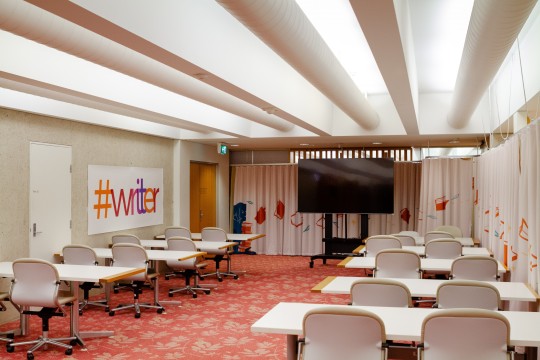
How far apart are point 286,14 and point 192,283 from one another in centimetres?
743

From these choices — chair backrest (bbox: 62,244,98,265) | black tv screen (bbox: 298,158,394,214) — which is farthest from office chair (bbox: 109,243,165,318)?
black tv screen (bbox: 298,158,394,214)

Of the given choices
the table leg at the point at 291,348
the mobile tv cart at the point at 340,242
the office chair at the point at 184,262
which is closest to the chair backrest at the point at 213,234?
the office chair at the point at 184,262

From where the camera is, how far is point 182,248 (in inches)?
359

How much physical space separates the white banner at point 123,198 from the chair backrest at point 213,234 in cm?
118

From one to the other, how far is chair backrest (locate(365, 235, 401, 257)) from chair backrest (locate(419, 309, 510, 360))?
16.8ft

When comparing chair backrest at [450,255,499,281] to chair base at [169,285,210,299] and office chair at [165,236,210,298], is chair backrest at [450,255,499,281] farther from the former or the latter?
chair base at [169,285,210,299]

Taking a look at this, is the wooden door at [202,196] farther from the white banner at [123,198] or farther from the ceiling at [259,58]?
the ceiling at [259,58]

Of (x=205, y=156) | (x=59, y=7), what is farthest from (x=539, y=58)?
(x=205, y=156)

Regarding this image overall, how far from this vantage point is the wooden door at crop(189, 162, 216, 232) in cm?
1395

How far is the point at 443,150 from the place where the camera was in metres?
15.5

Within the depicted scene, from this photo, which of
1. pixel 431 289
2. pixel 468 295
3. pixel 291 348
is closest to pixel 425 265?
pixel 431 289

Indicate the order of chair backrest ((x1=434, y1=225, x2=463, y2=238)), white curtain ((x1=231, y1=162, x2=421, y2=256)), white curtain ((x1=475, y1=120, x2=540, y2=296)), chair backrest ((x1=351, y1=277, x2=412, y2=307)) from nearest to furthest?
chair backrest ((x1=351, y1=277, x2=412, y2=307)), white curtain ((x1=475, y1=120, x2=540, y2=296)), chair backrest ((x1=434, y1=225, x2=463, y2=238)), white curtain ((x1=231, y1=162, x2=421, y2=256))

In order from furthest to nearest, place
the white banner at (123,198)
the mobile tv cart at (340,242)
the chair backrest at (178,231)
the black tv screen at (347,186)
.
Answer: the mobile tv cart at (340,242), the black tv screen at (347,186), the chair backrest at (178,231), the white banner at (123,198)

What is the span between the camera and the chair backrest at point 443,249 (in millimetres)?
7996
